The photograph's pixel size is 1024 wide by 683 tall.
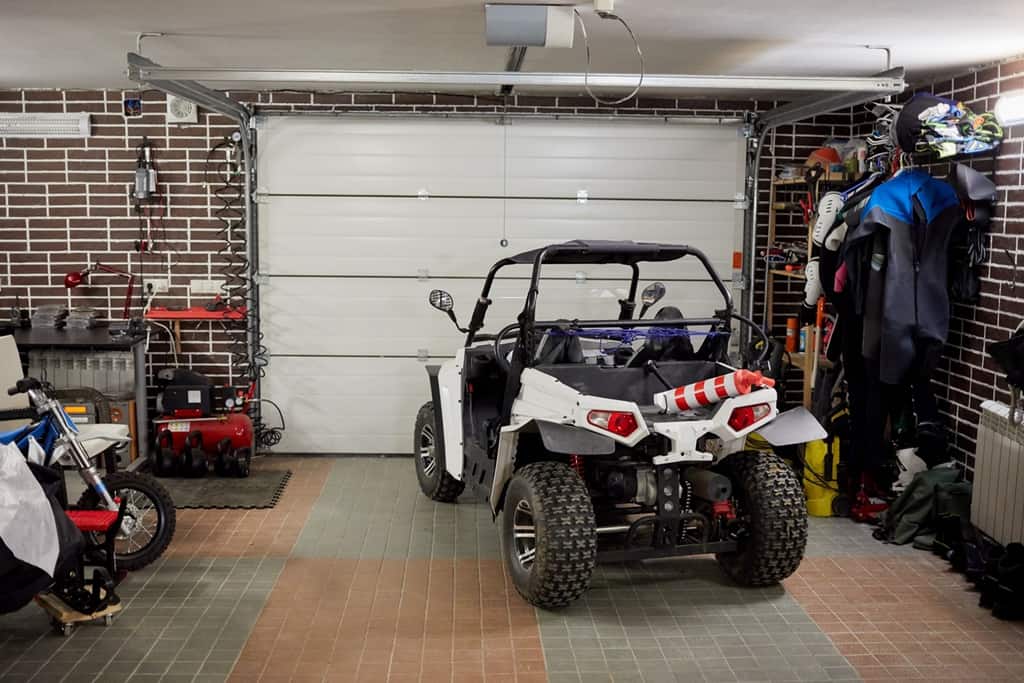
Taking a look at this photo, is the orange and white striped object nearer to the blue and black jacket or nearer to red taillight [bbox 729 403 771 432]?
red taillight [bbox 729 403 771 432]

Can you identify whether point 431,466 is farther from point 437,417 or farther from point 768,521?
point 768,521

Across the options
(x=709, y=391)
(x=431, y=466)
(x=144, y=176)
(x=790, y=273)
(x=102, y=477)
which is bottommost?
Result: (x=431, y=466)

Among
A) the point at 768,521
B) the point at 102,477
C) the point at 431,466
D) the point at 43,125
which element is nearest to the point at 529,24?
the point at 768,521

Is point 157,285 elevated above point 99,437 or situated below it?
above

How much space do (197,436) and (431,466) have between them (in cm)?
179

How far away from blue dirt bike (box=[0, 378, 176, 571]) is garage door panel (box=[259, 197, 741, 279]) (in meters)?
2.64

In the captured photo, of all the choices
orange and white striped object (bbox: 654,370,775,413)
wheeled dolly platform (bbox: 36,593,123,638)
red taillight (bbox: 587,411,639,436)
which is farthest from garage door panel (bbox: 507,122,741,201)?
wheeled dolly platform (bbox: 36,593,123,638)

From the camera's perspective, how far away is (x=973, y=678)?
13.7 ft

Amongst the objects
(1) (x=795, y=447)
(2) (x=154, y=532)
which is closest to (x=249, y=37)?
(2) (x=154, y=532)

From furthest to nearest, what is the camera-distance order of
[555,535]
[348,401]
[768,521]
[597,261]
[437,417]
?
[348,401] < [437,417] < [597,261] < [768,521] < [555,535]

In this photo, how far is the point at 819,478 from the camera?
658cm

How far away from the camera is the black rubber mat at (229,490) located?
6.63 metres

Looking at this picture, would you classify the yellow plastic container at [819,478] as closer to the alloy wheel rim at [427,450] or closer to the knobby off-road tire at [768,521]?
the knobby off-road tire at [768,521]

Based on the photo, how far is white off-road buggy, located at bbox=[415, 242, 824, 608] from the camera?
468 centimetres
